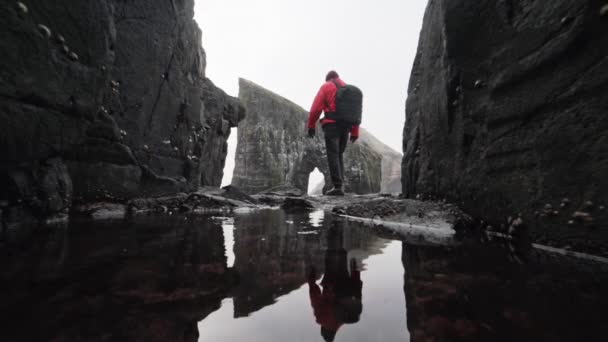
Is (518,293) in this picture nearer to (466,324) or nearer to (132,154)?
(466,324)

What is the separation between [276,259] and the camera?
122 centimetres

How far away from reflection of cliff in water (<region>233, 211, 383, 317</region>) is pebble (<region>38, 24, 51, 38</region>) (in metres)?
2.45

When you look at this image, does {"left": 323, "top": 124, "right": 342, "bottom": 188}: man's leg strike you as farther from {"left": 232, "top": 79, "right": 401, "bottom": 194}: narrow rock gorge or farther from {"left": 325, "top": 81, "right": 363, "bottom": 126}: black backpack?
{"left": 232, "top": 79, "right": 401, "bottom": 194}: narrow rock gorge

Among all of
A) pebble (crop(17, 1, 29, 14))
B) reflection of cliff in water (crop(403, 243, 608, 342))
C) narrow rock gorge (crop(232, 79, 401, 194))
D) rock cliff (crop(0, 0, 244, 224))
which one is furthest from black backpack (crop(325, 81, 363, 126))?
narrow rock gorge (crop(232, 79, 401, 194))

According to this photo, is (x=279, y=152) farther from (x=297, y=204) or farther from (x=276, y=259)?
(x=276, y=259)

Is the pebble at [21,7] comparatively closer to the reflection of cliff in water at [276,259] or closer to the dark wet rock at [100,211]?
the dark wet rock at [100,211]

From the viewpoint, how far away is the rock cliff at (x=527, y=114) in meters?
1.36

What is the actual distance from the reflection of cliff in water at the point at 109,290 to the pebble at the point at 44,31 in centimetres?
201

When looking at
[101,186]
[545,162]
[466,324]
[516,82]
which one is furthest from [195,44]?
[466,324]

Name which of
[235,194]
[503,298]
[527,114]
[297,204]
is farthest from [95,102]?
[527,114]

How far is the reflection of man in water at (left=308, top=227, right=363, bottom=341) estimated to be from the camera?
65 cm

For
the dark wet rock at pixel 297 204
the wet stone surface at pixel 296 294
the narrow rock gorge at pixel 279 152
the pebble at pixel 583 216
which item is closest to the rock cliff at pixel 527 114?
the pebble at pixel 583 216

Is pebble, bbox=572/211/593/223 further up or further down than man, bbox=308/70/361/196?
further down

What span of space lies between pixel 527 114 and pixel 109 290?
91.8 inches
